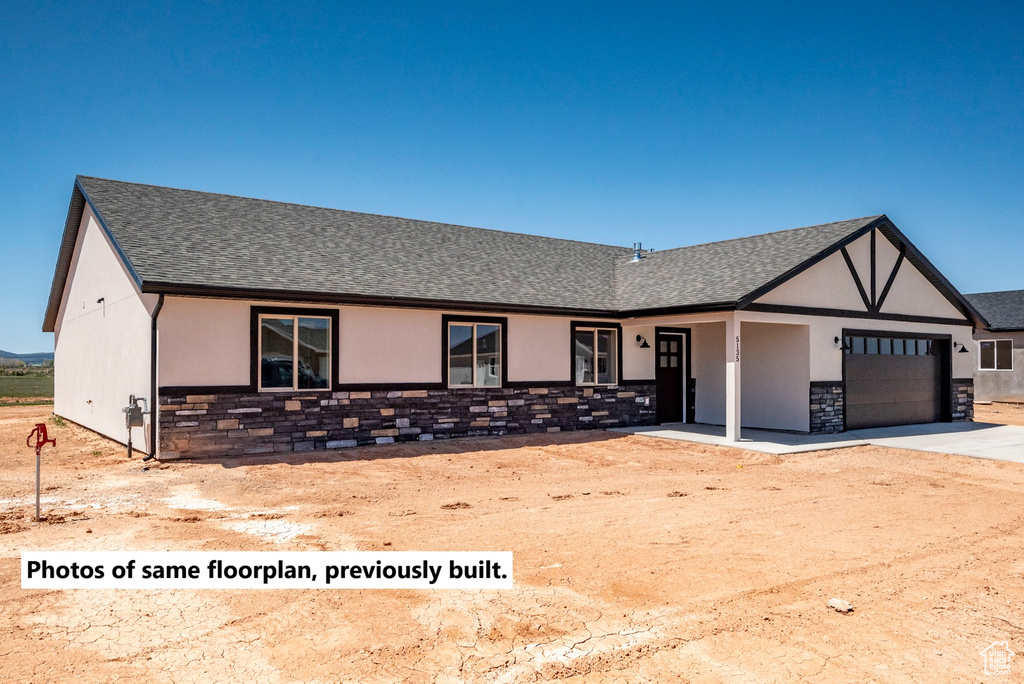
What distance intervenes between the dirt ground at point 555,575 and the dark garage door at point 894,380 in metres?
5.45

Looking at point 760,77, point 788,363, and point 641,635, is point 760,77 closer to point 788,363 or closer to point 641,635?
point 788,363

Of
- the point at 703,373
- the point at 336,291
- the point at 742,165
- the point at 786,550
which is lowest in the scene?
the point at 786,550

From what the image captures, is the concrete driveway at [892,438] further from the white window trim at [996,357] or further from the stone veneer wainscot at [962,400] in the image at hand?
the white window trim at [996,357]

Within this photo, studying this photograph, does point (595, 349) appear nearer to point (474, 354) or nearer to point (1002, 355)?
point (474, 354)

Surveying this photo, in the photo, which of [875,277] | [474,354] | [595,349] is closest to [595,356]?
[595,349]

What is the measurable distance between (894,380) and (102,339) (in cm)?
1955

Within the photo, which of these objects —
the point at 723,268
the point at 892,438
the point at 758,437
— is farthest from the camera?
the point at 723,268

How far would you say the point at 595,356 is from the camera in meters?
16.4

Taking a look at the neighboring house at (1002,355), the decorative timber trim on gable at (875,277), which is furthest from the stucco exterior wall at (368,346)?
the neighboring house at (1002,355)

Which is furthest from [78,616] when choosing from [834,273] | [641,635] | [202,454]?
[834,273]

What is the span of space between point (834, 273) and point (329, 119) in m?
12.5

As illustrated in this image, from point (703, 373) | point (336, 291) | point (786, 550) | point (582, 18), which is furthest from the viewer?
point (703, 373)

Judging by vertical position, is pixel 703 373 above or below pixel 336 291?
below

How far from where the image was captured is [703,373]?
1770cm
